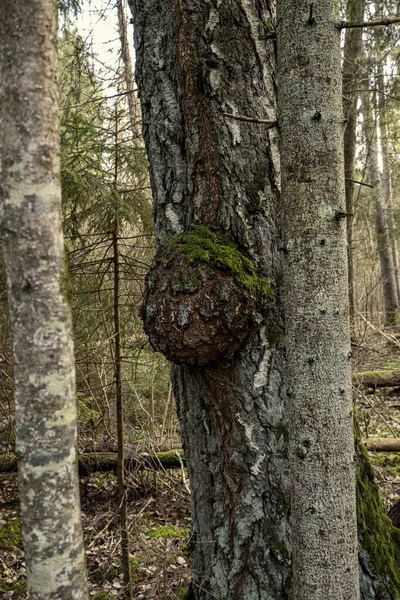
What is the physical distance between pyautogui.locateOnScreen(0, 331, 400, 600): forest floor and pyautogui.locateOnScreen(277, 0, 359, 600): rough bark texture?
1433 mm

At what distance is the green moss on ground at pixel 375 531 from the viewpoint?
8.48 ft

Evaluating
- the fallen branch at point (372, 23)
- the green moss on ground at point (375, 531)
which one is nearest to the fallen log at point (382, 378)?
the green moss on ground at point (375, 531)

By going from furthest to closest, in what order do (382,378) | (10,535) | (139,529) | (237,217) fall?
(382,378)
(10,535)
(139,529)
(237,217)

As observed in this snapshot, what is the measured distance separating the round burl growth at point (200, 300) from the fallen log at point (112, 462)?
314 centimetres

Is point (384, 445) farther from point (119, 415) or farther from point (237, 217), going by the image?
point (237, 217)

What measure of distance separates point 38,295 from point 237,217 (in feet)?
4.05

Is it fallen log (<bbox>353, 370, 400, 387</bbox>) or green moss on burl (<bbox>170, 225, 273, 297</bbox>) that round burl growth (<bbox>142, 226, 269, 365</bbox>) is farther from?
fallen log (<bbox>353, 370, 400, 387</bbox>)

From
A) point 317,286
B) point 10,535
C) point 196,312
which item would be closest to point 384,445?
point 10,535

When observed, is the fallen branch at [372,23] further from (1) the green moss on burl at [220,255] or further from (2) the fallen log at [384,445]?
(2) the fallen log at [384,445]

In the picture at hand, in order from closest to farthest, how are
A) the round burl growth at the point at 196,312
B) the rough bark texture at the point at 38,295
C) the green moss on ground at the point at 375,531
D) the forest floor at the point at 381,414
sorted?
1. the rough bark texture at the point at 38,295
2. the round burl growth at the point at 196,312
3. the green moss on ground at the point at 375,531
4. the forest floor at the point at 381,414

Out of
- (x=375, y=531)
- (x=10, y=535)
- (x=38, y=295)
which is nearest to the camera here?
(x=38, y=295)

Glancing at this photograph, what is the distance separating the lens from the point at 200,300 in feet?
7.15

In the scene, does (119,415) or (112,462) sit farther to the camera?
(112,462)

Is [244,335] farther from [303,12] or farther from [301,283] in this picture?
[303,12]
